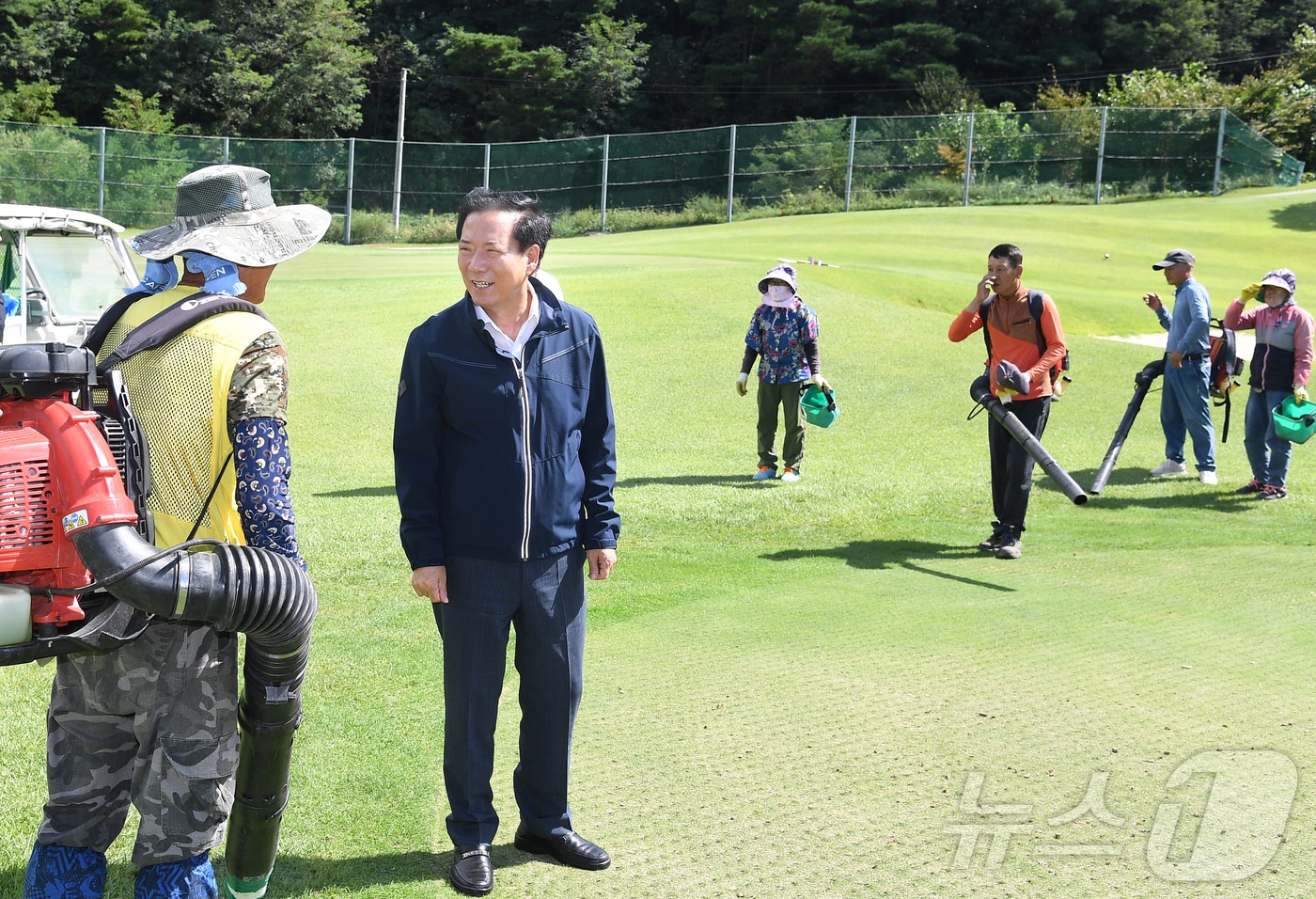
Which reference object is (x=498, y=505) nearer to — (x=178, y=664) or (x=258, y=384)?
(x=258, y=384)

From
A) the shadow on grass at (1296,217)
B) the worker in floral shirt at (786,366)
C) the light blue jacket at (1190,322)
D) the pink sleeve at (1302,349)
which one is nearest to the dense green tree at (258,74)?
the shadow on grass at (1296,217)

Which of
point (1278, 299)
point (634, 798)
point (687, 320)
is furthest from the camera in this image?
point (687, 320)

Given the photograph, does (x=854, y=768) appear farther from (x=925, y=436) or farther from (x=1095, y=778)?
(x=925, y=436)

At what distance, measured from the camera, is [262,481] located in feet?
10.0

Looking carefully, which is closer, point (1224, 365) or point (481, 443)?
point (481, 443)

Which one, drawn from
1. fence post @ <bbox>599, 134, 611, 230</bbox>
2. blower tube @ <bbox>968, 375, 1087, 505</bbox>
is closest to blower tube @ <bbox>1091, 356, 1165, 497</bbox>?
blower tube @ <bbox>968, 375, 1087, 505</bbox>

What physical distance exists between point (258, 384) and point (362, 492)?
306 inches

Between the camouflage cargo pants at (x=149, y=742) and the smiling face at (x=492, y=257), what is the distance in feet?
4.29

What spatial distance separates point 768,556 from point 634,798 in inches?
180

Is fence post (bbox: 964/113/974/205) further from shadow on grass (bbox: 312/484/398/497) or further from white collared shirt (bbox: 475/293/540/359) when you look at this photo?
white collared shirt (bbox: 475/293/540/359)

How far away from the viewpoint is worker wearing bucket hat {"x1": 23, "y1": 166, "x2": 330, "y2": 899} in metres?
3.04

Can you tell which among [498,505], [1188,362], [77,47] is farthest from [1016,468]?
[77,47]

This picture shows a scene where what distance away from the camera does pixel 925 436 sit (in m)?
14.0

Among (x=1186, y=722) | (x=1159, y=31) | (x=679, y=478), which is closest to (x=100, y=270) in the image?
(x=679, y=478)
